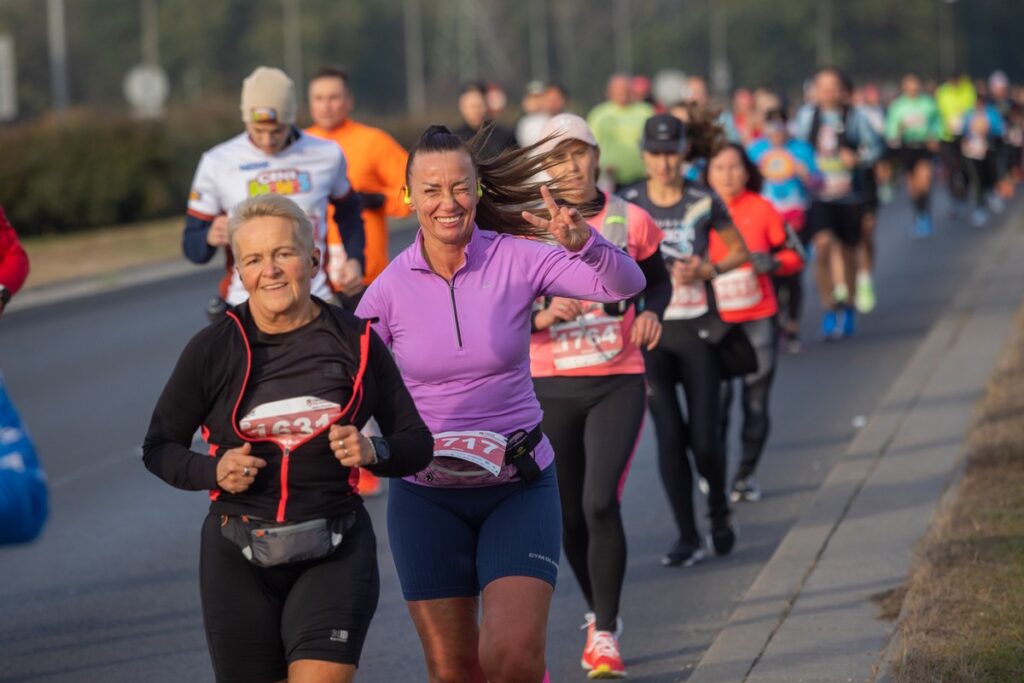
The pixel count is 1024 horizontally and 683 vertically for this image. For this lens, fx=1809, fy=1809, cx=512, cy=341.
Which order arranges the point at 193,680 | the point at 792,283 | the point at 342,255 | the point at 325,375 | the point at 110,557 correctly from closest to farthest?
the point at 325,375 < the point at 193,680 < the point at 110,557 < the point at 342,255 < the point at 792,283

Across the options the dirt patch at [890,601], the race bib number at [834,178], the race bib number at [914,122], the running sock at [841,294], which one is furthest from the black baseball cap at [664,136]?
the race bib number at [914,122]

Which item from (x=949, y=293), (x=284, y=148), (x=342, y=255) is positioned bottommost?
(x=949, y=293)

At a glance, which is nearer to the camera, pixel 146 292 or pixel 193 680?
pixel 193 680

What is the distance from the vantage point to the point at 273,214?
4324 mm

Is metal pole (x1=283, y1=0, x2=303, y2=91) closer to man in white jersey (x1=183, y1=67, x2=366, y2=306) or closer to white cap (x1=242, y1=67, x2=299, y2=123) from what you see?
man in white jersey (x1=183, y1=67, x2=366, y2=306)

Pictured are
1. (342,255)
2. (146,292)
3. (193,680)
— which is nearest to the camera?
(193,680)

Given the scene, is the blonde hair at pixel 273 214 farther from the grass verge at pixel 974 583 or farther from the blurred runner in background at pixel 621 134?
the blurred runner in background at pixel 621 134

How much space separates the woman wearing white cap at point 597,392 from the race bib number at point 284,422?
199 cm

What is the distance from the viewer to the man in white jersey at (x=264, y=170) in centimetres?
793

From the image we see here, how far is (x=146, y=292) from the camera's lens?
19750 mm

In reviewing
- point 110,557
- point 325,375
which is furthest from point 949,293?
point 325,375

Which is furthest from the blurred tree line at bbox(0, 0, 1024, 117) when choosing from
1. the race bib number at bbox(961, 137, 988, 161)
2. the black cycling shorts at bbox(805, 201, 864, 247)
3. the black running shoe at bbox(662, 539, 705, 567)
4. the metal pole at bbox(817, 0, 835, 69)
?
the black running shoe at bbox(662, 539, 705, 567)

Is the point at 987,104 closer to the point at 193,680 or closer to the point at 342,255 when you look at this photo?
the point at 342,255

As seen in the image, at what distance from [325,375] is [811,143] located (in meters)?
11.5
